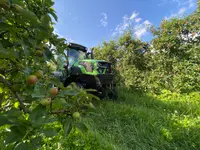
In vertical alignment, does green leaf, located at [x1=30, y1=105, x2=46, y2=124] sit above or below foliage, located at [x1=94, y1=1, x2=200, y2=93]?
below

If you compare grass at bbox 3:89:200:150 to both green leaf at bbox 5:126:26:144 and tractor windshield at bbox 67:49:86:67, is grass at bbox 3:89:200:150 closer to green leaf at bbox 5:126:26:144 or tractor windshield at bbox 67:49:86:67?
green leaf at bbox 5:126:26:144

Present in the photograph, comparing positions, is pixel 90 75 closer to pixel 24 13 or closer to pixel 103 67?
pixel 103 67

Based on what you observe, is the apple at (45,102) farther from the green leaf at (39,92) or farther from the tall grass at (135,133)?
the tall grass at (135,133)

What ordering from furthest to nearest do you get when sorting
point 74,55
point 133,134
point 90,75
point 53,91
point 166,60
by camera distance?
point 166,60, point 74,55, point 90,75, point 133,134, point 53,91

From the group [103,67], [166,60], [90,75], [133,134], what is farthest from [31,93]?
[166,60]

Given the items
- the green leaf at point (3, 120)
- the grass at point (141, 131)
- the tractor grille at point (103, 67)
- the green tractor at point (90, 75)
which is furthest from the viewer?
the tractor grille at point (103, 67)

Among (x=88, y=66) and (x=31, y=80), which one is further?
(x=88, y=66)

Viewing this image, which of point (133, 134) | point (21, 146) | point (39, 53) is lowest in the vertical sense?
point (133, 134)

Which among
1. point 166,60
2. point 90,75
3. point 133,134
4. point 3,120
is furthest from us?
point 166,60

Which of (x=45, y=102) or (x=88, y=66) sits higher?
(x=88, y=66)

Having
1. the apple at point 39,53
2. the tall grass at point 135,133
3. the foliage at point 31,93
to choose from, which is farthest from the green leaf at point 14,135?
the tall grass at point 135,133

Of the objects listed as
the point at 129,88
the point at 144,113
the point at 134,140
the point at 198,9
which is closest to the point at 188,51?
the point at 198,9

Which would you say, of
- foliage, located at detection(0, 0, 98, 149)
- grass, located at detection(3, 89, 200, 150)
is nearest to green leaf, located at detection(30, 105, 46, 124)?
foliage, located at detection(0, 0, 98, 149)

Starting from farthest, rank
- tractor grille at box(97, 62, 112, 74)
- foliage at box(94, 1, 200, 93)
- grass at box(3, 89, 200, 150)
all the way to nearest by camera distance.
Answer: foliage at box(94, 1, 200, 93), tractor grille at box(97, 62, 112, 74), grass at box(3, 89, 200, 150)
